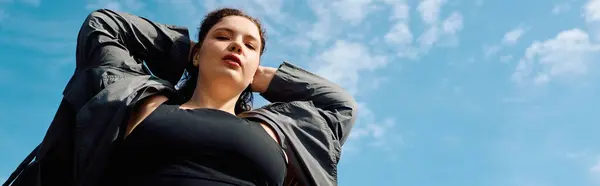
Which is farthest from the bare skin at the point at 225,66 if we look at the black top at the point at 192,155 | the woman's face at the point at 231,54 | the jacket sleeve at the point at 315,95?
the black top at the point at 192,155

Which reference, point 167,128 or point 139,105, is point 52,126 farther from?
point 167,128

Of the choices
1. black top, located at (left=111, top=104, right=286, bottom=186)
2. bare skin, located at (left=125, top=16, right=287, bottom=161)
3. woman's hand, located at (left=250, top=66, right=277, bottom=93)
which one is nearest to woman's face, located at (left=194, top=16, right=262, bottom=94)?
bare skin, located at (left=125, top=16, right=287, bottom=161)

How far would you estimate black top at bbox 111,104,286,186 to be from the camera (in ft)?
9.71

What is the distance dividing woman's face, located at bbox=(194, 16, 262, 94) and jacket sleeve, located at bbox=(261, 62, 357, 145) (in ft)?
0.63

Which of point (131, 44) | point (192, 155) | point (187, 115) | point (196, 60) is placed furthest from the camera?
point (196, 60)

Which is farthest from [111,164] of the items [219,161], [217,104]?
[217,104]

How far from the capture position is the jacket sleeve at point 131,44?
11.8 feet

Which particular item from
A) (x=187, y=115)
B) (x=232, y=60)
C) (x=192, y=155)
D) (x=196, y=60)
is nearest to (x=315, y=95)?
(x=232, y=60)

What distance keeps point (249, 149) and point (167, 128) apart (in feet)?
1.37

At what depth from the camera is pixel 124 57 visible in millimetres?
3639

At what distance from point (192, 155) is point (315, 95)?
1.10 meters

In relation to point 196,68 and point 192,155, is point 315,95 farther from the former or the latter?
point 192,155

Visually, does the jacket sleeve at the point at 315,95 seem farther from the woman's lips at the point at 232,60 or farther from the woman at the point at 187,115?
the woman's lips at the point at 232,60

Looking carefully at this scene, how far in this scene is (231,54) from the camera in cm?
362
